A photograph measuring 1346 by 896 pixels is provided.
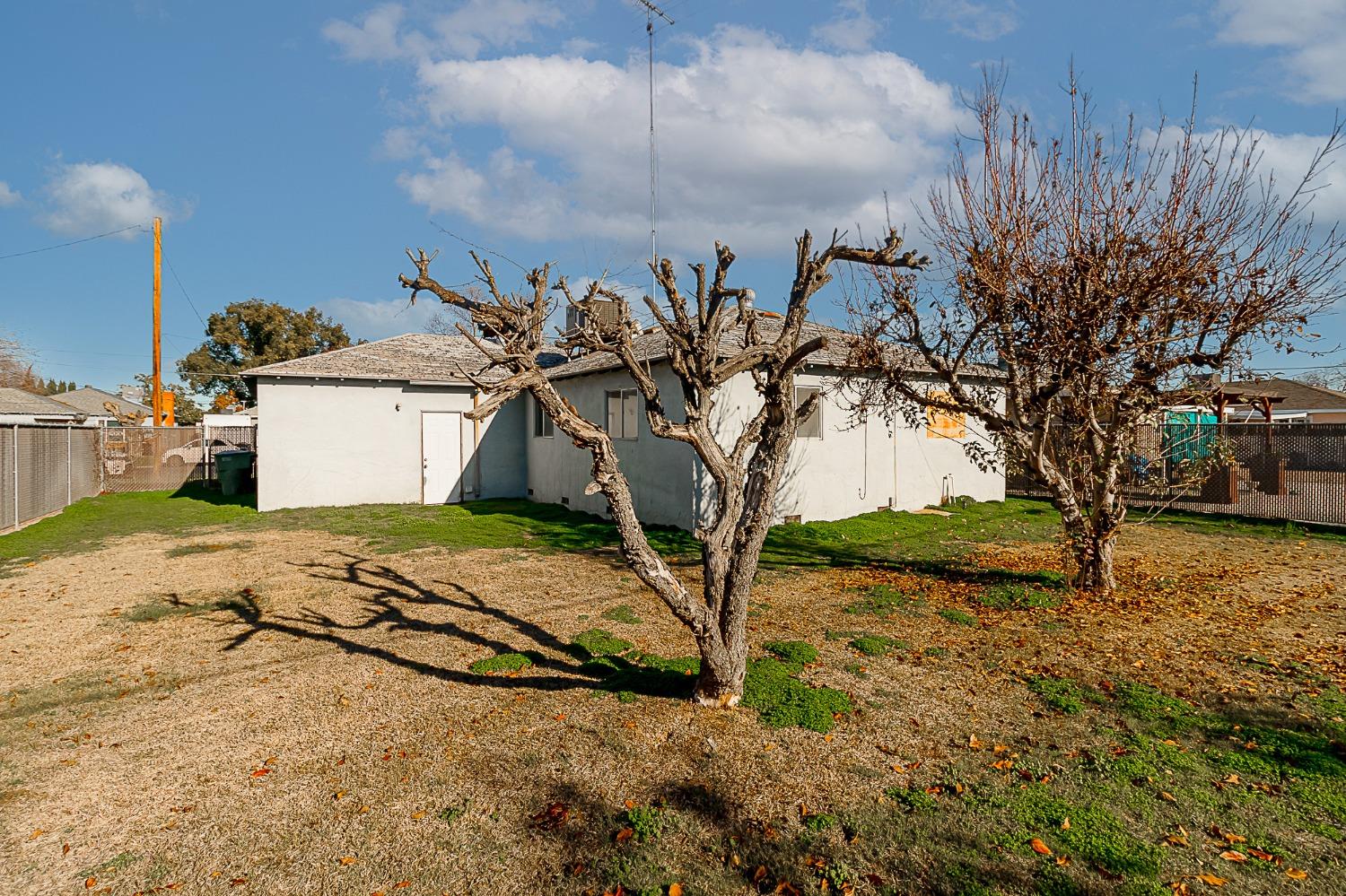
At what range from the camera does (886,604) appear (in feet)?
23.9

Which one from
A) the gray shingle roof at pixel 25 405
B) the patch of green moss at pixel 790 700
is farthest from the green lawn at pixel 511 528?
the gray shingle roof at pixel 25 405

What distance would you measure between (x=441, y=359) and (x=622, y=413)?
7142 mm

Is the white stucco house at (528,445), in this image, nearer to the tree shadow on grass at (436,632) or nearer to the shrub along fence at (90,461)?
the shrub along fence at (90,461)

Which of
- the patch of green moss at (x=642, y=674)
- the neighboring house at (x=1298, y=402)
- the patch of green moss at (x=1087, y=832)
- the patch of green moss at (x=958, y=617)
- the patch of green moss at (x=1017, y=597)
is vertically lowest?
the patch of green moss at (x=1087, y=832)

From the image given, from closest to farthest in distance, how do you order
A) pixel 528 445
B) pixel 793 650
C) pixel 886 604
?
1. pixel 793 650
2. pixel 886 604
3. pixel 528 445

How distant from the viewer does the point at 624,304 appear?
5.29 meters

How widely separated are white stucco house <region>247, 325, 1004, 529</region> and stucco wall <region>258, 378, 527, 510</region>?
0.09 feet

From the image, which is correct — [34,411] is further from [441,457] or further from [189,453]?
[441,457]

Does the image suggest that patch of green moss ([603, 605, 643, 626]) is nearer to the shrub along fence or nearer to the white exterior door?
the white exterior door

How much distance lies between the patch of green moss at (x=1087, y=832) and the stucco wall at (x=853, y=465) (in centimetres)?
803

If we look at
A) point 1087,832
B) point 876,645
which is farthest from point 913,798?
point 876,645

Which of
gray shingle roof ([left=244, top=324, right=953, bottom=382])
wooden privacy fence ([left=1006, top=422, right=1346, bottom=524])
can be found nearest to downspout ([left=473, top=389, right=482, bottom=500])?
gray shingle roof ([left=244, top=324, right=953, bottom=382])

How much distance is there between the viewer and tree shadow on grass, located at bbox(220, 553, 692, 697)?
5188mm

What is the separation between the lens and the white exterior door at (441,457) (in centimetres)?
1647
